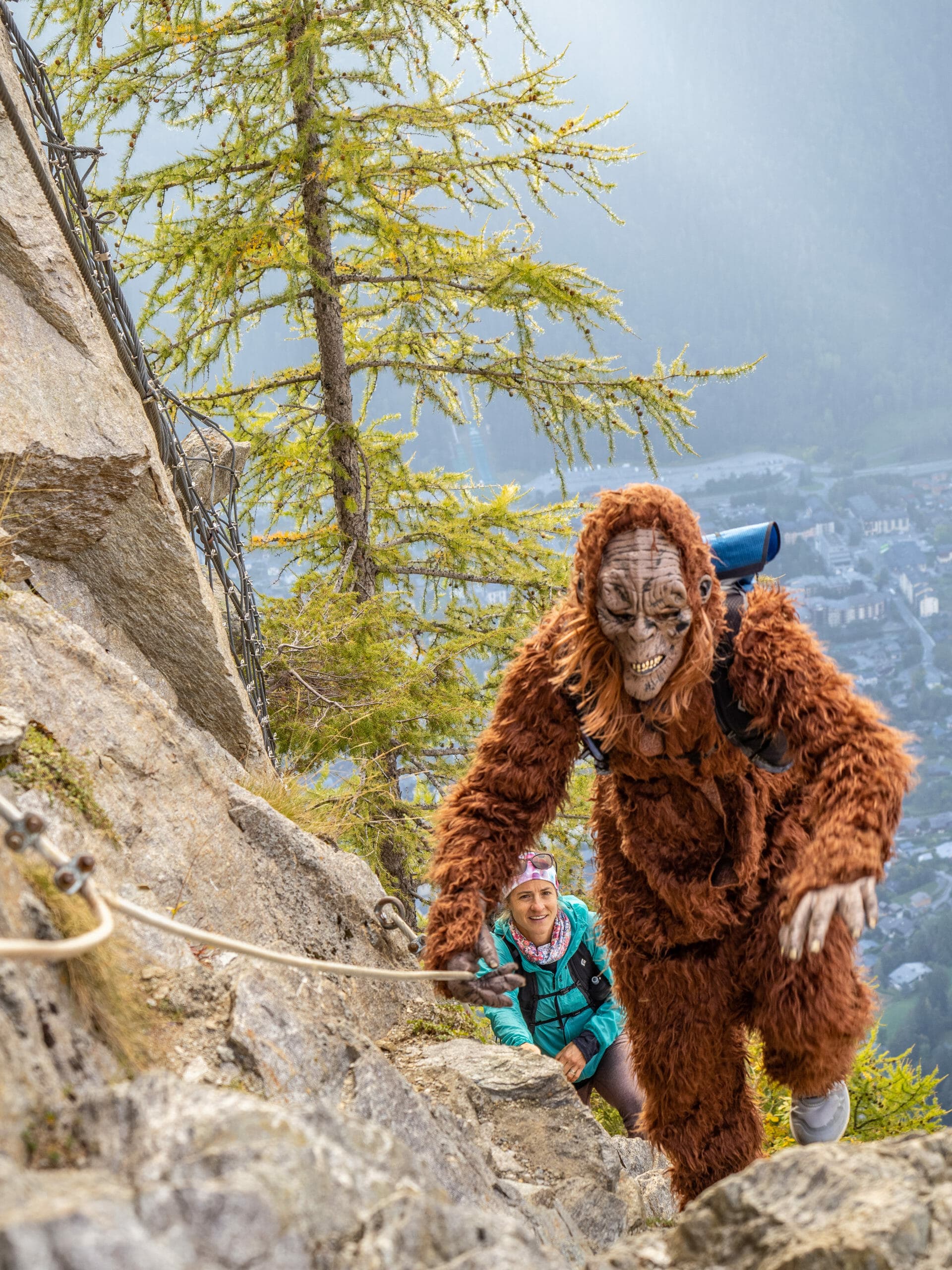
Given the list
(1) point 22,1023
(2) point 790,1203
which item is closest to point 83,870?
(1) point 22,1023

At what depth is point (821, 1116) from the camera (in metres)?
2.66

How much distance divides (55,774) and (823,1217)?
6.05 feet

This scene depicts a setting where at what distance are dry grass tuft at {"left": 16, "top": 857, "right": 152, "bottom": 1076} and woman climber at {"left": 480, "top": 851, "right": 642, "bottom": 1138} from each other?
7.07ft

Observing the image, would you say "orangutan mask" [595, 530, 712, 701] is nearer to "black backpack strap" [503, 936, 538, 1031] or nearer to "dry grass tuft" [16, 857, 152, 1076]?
"dry grass tuft" [16, 857, 152, 1076]

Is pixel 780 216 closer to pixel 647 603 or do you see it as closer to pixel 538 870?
pixel 538 870

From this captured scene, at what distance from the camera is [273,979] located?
2424mm

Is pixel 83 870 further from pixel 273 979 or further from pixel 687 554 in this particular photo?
pixel 687 554

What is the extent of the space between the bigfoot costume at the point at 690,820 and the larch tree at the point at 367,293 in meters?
2.62

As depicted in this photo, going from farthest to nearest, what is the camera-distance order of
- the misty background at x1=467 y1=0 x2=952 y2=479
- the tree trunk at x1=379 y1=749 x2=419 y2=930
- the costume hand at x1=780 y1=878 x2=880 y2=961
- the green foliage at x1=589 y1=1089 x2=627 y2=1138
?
1. the misty background at x1=467 y1=0 x2=952 y2=479
2. the tree trunk at x1=379 y1=749 x2=419 y2=930
3. the green foliage at x1=589 y1=1089 x2=627 y2=1138
4. the costume hand at x1=780 y1=878 x2=880 y2=961

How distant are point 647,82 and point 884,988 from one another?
147668 mm

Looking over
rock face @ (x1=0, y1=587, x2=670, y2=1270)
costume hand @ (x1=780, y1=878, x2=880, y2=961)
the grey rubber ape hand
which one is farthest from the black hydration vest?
rock face @ (x1=0, y1=587, x2=670, y2=1270)

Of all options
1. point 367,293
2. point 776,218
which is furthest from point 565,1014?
point 776,218

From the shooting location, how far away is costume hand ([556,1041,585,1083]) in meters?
3.80

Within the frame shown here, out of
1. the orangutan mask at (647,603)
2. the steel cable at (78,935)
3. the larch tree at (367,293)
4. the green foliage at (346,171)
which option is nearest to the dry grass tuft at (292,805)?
the larch tree at (367,293)
